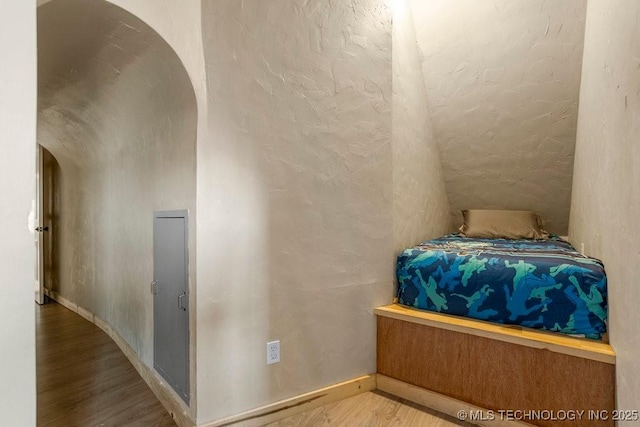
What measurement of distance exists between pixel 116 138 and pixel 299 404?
2.03m

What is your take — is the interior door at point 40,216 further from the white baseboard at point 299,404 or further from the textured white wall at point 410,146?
the textured white wall at point 410,146

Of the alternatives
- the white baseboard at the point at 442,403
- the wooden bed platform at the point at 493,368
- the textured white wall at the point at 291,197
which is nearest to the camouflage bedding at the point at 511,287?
the wooden bed platform at the point at 493,368

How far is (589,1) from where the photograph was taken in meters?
1.80

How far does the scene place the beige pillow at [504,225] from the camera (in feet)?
9.14

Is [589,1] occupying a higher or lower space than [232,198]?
higher

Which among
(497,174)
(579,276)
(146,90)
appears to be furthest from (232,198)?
(497,174)

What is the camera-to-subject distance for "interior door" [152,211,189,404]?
1567 millimetres

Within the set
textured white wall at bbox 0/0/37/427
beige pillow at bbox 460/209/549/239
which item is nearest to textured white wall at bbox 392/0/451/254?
beige pillow at bbox 460/209/549/239

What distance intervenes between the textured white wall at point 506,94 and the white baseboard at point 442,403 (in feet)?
6.08

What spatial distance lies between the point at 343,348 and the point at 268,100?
1370mm

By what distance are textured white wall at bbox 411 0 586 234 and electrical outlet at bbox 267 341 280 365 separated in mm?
2095

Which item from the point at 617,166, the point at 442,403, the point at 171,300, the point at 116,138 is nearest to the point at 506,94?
the point at 617,166

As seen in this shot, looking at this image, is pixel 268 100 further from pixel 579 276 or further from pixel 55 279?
pixel 55 279

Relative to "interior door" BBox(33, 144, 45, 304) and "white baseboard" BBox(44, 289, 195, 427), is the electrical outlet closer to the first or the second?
"white baseboard" BBox(44, 289, 195, 427)
